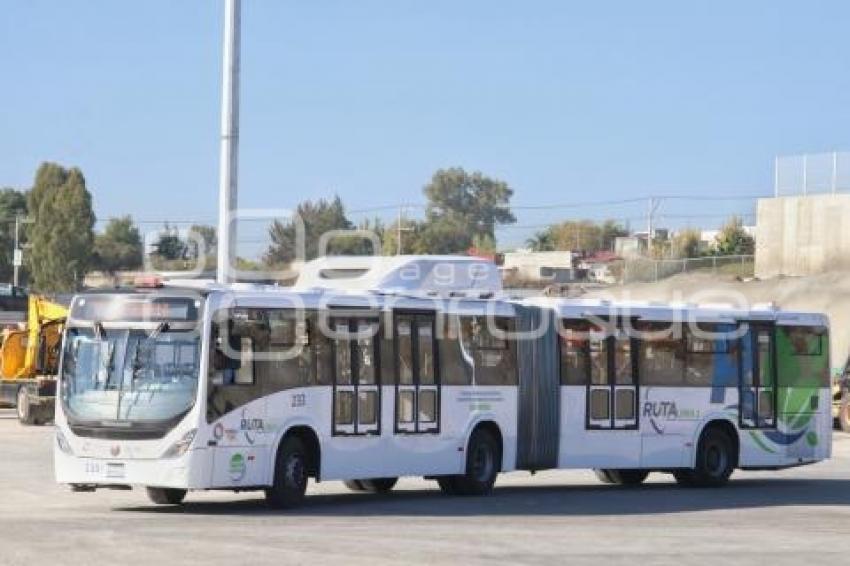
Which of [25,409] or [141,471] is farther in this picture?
[25,409]

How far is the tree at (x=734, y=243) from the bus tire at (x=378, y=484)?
252 ft

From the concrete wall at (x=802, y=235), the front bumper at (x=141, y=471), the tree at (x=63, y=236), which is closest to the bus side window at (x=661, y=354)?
the front bumper at (x=141, y=471)

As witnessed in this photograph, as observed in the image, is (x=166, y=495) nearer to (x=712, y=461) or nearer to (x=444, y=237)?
(x=712, y=461)

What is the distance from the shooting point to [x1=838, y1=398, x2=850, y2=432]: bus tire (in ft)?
162

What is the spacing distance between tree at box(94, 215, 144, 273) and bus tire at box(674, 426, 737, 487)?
93.3 m

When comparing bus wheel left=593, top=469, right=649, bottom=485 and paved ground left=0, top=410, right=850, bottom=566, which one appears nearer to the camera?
paved ground left=0, top=410, right=850, bottom=566

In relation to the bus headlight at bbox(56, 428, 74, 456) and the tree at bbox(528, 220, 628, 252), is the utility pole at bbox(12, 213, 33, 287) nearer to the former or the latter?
the tree at bbox(528, 220, 628, 252)

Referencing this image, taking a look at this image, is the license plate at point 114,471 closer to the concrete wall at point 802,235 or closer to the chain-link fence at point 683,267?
the concrete wall at point 802,235

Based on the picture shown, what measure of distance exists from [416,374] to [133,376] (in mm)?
4381

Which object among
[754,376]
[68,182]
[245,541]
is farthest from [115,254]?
[245,541]

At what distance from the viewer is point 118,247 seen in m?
129

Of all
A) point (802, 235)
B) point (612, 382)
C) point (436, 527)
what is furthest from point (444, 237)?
point (436, 527)

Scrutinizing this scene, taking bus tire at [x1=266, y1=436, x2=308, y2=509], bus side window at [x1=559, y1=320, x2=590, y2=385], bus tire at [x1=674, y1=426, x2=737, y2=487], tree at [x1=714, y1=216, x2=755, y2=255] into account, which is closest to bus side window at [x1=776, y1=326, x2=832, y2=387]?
bus tire at [x1=674, y1=426, x2=737, y2=487]

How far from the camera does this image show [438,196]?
178 metres
